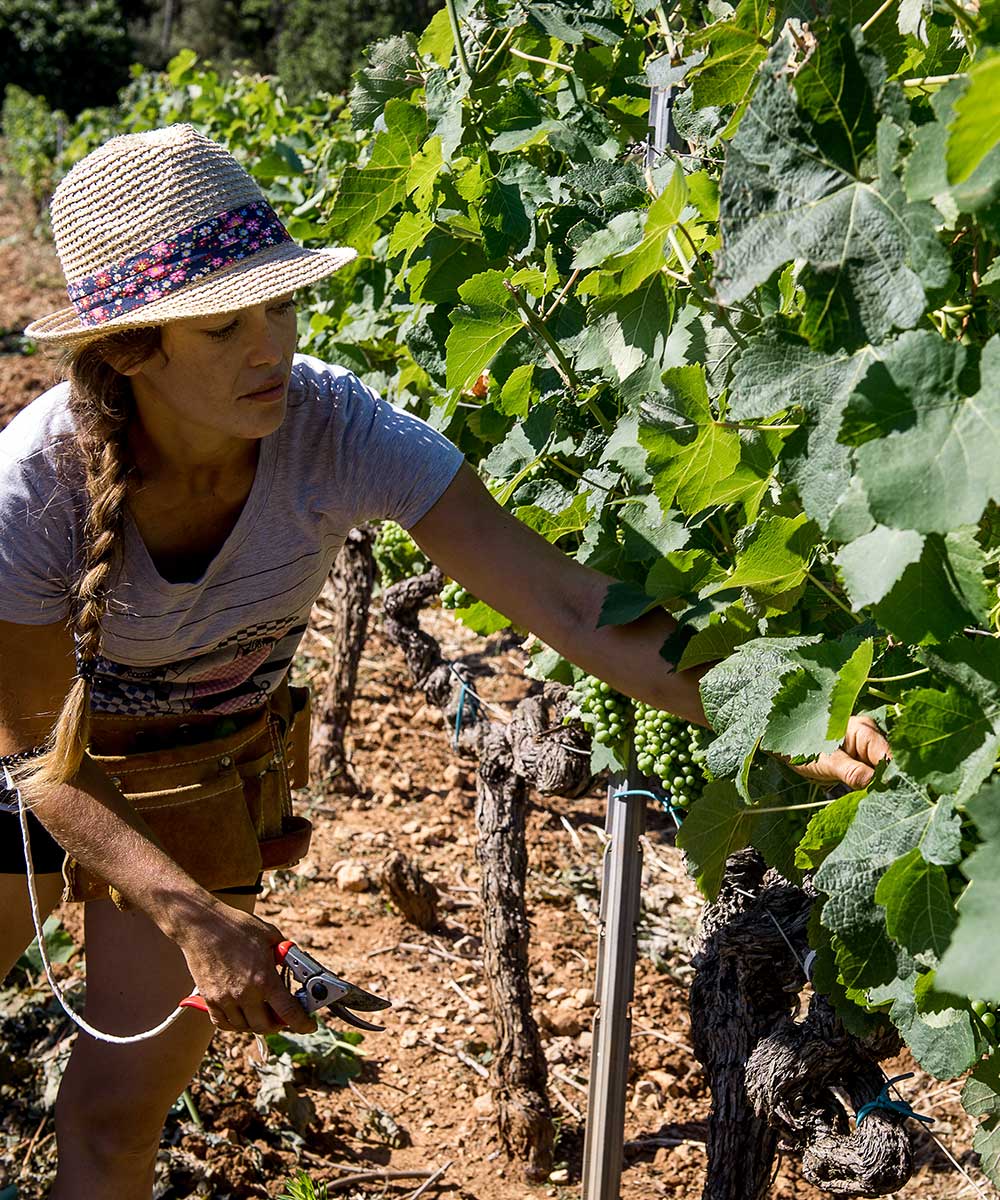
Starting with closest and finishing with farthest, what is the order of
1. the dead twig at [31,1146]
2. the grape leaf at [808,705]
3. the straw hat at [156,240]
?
the grape leaf at [808,705] < the straw hat at [156,240] < the dead twig at [31,1146]

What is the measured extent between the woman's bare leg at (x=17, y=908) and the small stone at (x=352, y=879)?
196 centimetres

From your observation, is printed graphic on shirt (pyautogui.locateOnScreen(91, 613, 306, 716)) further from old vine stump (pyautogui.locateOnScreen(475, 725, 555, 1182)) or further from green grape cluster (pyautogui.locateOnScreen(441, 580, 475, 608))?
old vine stump (pyautogui.locateOnScreen(475, 725, 555, 1182))

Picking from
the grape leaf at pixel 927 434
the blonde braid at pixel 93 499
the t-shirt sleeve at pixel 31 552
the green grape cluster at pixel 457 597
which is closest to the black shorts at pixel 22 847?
the blonde braid at pixel 93 499

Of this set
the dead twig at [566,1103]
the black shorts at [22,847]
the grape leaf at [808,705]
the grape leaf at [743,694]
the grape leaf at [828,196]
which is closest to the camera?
the grape leaf at [828,196]

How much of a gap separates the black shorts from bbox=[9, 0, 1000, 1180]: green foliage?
80cm

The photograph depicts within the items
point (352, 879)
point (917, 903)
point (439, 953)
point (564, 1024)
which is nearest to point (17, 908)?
point (917, 903)

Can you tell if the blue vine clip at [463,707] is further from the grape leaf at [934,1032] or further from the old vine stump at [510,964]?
the grape leaf at [934,1032]

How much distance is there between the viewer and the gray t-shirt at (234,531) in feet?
6.05

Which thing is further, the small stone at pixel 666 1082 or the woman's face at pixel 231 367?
the small stone at pixel 666 1082

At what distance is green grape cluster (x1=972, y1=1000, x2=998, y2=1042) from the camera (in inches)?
51.8

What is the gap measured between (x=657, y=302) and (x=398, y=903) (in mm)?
2699

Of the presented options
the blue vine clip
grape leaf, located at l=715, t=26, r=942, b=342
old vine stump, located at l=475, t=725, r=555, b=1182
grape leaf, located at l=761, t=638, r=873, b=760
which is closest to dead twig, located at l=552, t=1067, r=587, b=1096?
old vine stump, located at l=475, t=725, r=555, b=1182

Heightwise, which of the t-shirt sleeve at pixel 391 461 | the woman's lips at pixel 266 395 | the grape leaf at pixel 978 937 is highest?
the woman's lips at pixel 266 395

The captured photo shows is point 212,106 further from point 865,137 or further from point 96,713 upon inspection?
point 865,137
